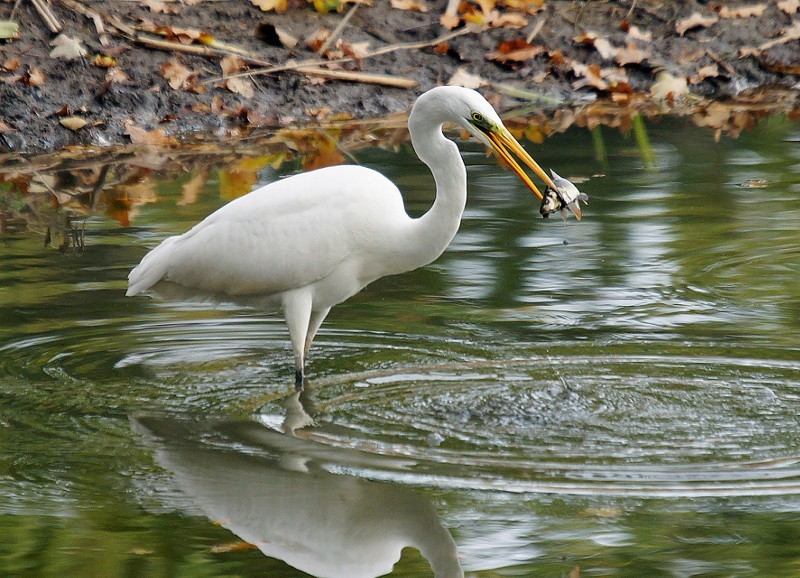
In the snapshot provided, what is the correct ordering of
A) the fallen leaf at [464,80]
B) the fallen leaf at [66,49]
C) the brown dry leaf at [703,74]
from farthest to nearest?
the brown dry leaf at [703,74] → the fallen leaf at [464,80] → the fallen leaf at [66,49]

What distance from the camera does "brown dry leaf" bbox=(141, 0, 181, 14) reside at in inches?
511

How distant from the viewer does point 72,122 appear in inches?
461

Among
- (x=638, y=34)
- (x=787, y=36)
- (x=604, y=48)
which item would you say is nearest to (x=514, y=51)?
(x=604, y=48)

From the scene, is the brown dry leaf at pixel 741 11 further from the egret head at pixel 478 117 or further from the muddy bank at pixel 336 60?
the egret head at pixel 478 117

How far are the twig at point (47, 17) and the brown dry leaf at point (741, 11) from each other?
7.25 meters

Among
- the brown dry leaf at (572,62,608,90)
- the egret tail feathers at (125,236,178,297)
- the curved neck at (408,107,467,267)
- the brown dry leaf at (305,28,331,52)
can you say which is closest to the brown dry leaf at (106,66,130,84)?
the brown dry leaf at (305,28,331,52)

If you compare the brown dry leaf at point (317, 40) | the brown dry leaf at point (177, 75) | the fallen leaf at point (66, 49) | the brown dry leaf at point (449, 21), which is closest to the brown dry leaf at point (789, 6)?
the brown dry leaf at point (449, 21)

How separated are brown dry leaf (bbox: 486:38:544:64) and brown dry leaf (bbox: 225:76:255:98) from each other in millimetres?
2635

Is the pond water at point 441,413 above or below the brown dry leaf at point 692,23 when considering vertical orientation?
below

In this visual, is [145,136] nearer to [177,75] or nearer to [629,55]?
[177,75]

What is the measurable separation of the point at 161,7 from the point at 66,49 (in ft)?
4.22

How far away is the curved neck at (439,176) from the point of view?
5.84m

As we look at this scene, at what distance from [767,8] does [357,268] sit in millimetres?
Result: 10610

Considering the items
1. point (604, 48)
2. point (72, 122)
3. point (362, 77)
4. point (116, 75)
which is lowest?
point (72, 122)
